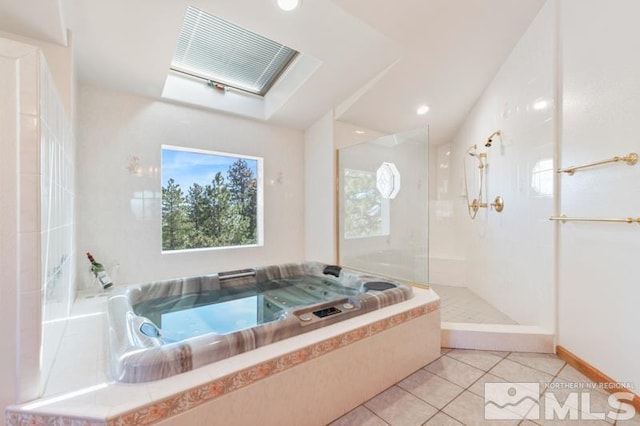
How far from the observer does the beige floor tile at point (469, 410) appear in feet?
4.26

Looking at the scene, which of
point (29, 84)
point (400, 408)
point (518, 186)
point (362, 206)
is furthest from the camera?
point (362, 206)

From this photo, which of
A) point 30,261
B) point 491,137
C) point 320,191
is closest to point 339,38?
point 320,191

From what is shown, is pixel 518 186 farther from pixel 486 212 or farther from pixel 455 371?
pixel 455 371

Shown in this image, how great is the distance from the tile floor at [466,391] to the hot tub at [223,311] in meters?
0.47

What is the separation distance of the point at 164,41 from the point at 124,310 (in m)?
1.82

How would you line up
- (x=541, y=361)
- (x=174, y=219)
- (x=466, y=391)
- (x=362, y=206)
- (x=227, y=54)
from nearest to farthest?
(x=466, y=391), (x=541, y=361), (x=227, y=54), (x=174, y=219), (x=362, y=206)

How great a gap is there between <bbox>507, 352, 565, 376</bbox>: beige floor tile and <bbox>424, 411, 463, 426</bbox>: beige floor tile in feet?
2.87

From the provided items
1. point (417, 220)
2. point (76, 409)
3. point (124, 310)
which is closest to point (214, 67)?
point (124, 310)

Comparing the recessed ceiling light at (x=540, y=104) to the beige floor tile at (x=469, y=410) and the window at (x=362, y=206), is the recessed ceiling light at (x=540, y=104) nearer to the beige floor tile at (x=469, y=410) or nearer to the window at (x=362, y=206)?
the window at (x=362, y=206)

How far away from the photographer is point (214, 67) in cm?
261

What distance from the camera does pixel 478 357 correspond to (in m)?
1.89

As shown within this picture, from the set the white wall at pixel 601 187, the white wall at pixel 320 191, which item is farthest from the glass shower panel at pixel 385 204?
the white wall at pixel 601 187

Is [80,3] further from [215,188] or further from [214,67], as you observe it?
[215,188]

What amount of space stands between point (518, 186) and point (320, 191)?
200 centimetres
